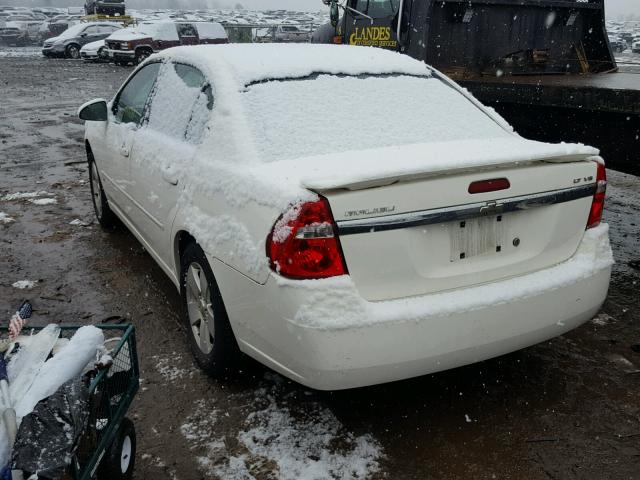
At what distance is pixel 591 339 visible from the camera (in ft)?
11.9

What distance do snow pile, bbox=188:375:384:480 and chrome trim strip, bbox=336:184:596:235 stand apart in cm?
100

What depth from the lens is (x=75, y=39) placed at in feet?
99.6

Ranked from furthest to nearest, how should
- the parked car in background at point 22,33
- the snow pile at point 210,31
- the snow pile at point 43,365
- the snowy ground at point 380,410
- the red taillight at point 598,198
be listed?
the parked car in background at point 22,33 < the snow pile at point 210,31 < the red taillight at point 598,198 < the snowy ground at point 380,410 < the snow pile at point 43,365

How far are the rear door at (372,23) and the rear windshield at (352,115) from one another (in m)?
3.26

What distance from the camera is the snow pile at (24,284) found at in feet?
14.4

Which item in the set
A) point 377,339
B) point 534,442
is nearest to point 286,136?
point 377,339

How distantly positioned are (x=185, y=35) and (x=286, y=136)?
1010 inches

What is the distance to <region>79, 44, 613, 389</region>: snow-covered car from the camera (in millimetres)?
2305

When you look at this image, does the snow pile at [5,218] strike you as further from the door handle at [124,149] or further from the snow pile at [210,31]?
the snow pile at [210,31]

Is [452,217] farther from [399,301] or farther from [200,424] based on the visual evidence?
[200,424]

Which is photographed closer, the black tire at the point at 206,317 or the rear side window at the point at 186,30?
the black tire at the point at 206,317

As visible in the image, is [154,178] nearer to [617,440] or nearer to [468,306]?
[468,306]

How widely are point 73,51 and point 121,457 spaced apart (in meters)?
32.2

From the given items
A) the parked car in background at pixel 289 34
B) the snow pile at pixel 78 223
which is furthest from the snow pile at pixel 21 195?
the parked car in background at pixel 289 34
